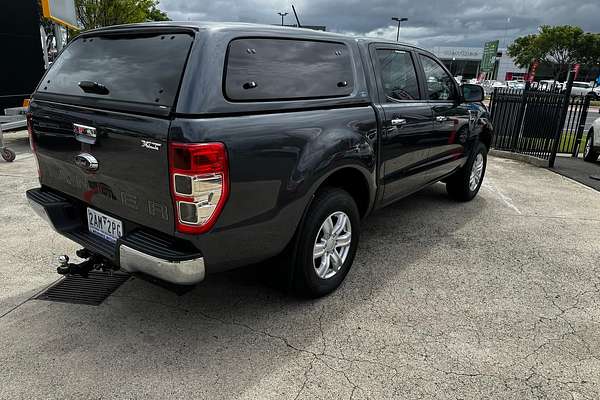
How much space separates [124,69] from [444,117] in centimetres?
308

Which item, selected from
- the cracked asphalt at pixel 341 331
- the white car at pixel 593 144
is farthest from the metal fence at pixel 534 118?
the cracked asphalt at pixel 341 331

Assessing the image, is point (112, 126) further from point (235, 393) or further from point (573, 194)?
point (573, 194)

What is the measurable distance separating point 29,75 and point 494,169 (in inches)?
367

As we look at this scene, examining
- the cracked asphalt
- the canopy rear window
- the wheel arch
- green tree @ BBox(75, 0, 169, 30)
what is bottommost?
the cracked asphalt

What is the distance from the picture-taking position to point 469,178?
5633mm

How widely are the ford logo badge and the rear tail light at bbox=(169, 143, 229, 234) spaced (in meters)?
0.66

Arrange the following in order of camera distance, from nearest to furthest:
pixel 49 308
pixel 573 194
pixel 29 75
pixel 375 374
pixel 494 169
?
1. pixel 375 374
2. pixel 49 308
3. pixel 573 194
4. pixel 494 169
5. pixel 29 75

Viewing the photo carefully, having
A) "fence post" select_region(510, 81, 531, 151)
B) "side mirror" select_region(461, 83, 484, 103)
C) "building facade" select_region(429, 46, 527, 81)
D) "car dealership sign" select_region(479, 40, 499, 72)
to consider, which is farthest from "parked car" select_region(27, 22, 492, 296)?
"building facade" select_region(429, 46, 527, 81)

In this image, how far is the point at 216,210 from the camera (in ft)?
7.64

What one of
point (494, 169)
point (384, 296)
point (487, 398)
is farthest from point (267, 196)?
point (494, 169)

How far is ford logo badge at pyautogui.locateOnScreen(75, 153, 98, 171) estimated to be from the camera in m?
2.61

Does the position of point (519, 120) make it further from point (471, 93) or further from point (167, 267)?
point (167, 267)

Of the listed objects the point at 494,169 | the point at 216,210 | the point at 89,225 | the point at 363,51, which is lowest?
the point at 494,169

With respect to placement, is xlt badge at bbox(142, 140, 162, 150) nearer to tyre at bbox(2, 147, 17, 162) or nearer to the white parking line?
the white parking line
